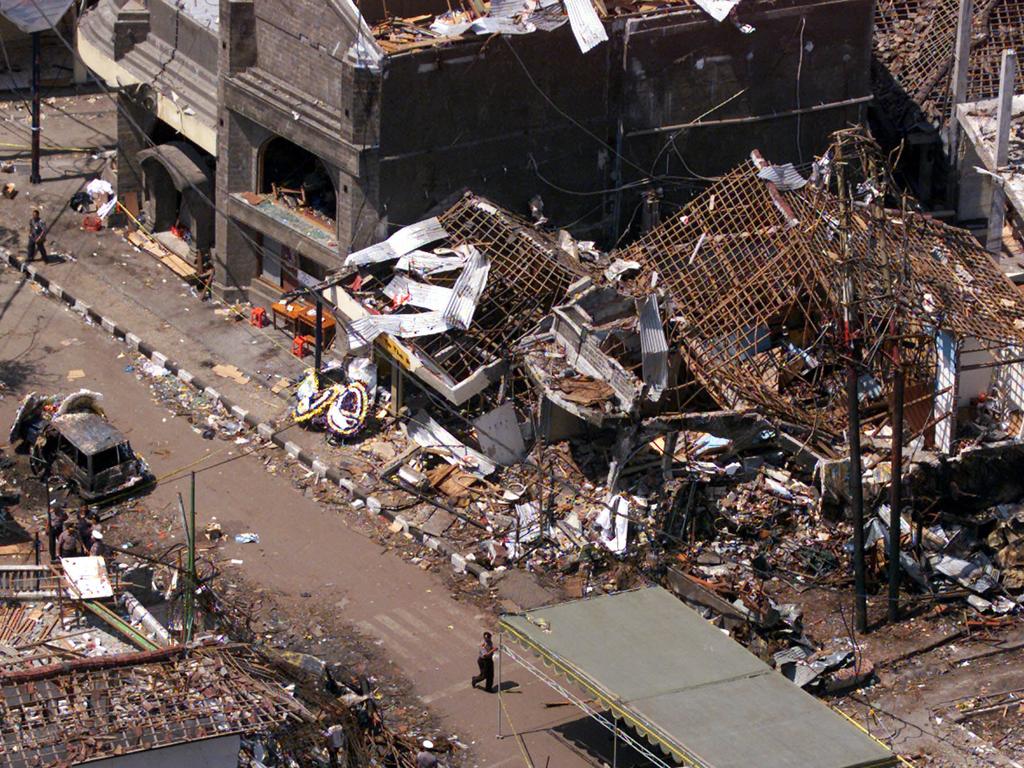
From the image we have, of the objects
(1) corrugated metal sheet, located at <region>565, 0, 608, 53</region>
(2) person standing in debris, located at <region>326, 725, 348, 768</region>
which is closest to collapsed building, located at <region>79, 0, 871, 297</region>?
(1) corrugated metal sheet, located at <region>565, 0, 608, 53</region>

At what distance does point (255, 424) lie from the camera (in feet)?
121

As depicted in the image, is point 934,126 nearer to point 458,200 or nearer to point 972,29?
point 972,29

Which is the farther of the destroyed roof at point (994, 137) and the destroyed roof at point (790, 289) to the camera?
the destroyed roof at point (994, 137)

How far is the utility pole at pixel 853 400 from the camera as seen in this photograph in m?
29.6

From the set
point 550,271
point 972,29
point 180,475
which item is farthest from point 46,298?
point 972,29

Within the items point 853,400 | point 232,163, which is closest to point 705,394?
point 853,400

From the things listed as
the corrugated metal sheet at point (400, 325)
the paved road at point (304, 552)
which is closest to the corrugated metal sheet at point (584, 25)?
the corrugated metal sheet at point (400, 325)

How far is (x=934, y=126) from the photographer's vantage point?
4325cm

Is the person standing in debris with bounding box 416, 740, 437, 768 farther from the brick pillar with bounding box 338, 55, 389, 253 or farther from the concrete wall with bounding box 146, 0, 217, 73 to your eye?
the concrete wall with bounding box 146, 0, 217, 73

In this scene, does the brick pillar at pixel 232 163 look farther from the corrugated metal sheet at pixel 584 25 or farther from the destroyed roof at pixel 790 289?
the destroyed roof at pixel 790 289

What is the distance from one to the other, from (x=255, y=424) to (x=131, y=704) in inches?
504

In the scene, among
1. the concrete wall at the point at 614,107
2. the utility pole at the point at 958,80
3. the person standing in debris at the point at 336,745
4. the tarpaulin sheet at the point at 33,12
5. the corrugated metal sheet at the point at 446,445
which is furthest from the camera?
the tarpaulin sheet at the point at 33,12

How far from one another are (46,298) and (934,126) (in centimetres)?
1992

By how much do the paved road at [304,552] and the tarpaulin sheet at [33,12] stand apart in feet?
26.9
